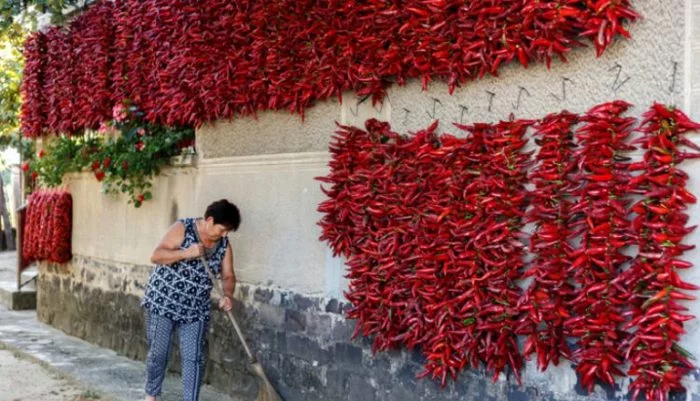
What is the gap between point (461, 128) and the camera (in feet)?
17.0

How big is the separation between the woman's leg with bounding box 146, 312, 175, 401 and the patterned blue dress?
6 centimetres

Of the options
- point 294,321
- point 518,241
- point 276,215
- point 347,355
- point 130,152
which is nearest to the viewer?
point 518,241

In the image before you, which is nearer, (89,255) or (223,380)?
(223,380)

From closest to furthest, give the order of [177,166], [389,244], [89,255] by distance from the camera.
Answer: [389,244], [177,166], [89,255]

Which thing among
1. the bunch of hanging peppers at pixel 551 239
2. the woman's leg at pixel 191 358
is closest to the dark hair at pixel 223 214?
the woman's leg at pixel 191 358

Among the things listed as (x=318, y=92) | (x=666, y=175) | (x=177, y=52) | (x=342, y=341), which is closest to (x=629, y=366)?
(x=666, y=175)

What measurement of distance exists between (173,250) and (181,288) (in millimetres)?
271

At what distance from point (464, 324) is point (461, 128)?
3.37 ft

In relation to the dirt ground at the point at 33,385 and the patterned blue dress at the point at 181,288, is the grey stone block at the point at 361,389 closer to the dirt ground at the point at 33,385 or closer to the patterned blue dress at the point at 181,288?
the patterned blue dress at the point at 181,288

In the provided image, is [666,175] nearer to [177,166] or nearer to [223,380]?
[223,380]

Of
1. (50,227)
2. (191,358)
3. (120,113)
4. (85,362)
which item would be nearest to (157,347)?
(191,358)

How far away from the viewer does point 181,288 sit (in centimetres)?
648

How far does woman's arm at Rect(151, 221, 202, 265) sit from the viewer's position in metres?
6.35

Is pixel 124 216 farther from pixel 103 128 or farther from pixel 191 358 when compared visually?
pixel 191 358
